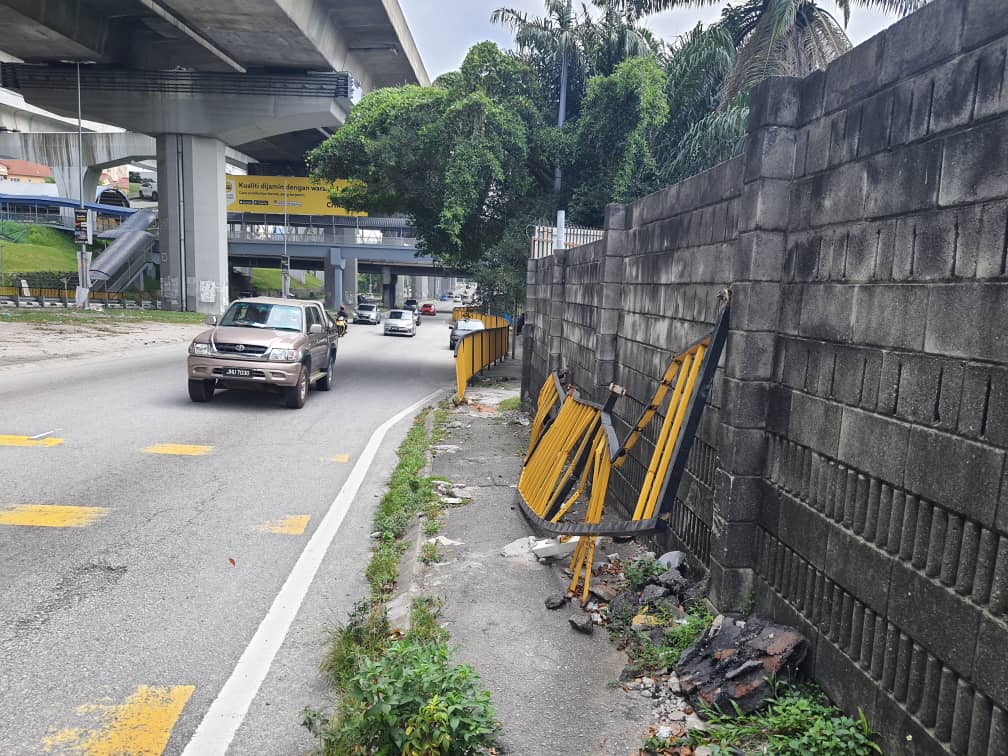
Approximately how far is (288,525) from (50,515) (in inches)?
81.0

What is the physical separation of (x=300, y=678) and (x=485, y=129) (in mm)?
16200

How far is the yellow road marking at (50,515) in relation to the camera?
6551 millimetres

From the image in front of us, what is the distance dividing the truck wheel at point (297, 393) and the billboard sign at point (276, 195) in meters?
49.1

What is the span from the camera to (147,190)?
101 meters

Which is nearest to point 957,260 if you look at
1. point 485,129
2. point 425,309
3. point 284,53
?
point 485,129

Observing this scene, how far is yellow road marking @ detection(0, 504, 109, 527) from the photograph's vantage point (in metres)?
6.55

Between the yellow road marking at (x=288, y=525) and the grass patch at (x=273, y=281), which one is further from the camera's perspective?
the grass patch at (x=273, y=281)

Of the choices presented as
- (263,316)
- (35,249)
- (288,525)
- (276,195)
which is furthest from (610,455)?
(35,249)

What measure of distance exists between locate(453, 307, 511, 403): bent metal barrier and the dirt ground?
10257mm

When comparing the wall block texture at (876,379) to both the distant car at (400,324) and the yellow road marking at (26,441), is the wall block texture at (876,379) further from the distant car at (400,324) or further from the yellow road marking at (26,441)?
the distant car at (400,324)

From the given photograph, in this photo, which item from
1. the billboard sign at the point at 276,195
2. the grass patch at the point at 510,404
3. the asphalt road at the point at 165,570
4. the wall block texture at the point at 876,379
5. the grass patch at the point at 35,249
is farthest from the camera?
the grass patch at the point at 35,249

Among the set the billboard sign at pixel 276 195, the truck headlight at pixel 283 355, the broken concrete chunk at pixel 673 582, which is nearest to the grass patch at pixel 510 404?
the truck headlight at pixel 283 355

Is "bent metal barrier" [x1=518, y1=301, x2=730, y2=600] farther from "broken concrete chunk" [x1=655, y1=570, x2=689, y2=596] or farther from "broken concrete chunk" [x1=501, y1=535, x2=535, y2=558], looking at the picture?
"broken concrete chunk" [x1=655, y1=570, x2=689, y2=596]

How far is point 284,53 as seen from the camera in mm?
37875
